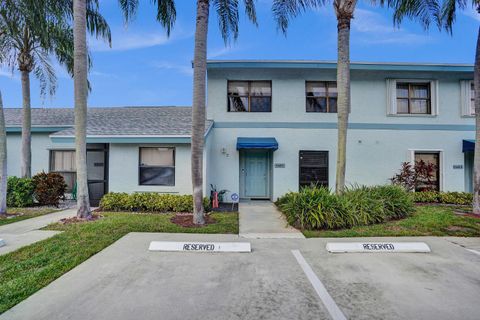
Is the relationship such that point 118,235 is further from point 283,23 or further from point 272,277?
point 283,23

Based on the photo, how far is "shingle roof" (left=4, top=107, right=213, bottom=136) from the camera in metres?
10.7

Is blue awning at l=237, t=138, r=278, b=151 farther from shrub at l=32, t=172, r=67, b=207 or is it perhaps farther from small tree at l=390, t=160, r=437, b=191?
shrub at l=32, t=172, r=67, b=207

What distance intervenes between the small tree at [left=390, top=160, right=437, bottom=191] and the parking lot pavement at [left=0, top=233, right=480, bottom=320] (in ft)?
21.6

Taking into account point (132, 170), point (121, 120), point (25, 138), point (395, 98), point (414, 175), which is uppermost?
point (395, 98)

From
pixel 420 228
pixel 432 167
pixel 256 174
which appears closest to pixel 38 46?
pixel 256 174

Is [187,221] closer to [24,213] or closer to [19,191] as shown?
[24,213]

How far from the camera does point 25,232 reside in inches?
262

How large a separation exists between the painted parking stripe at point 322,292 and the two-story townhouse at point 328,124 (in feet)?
23.5

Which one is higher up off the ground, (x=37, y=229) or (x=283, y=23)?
(x=283, y=23)

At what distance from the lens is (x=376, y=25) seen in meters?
11.1

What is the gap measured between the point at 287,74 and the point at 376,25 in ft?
13.9

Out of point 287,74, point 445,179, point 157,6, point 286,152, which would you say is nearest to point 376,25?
point 287,74

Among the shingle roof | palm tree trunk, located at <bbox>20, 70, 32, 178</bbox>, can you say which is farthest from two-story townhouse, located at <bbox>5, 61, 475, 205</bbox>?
palm tree trunk, located at <bbox>20, 70, 32, 178</bbox>

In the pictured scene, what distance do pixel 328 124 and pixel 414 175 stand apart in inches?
173
